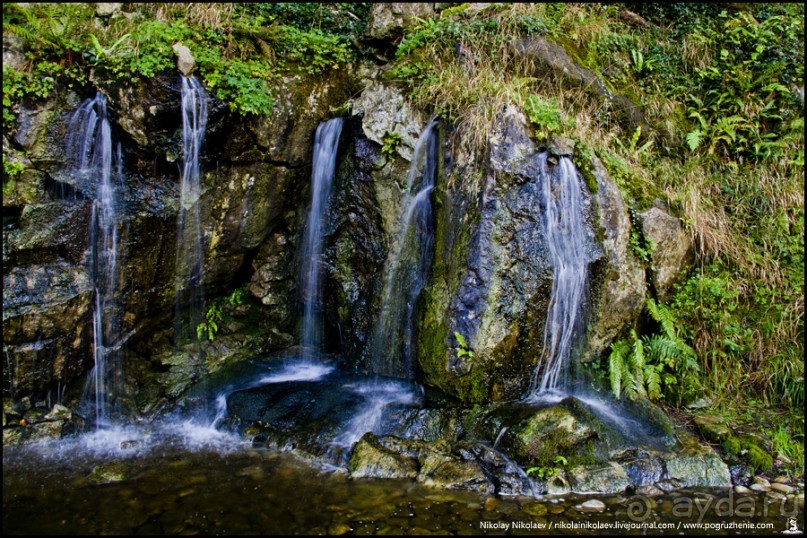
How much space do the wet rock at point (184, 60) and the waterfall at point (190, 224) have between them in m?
0.09

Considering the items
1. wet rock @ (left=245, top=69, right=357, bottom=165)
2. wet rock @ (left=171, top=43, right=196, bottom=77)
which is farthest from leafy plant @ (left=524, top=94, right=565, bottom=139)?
wet rock @ (left=171, top=43, right=196, bottom=77)

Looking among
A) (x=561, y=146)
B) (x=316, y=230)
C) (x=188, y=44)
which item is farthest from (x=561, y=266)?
(x=188, y=44)

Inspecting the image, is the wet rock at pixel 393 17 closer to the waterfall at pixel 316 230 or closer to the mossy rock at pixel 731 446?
the waterfall at pixel 316 230

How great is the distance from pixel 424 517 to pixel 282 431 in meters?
2.23

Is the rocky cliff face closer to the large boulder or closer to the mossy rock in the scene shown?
the large boulder

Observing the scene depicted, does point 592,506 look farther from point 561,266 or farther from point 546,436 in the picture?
point 561,266

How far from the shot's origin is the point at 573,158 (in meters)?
6.41

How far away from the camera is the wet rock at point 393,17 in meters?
8.16

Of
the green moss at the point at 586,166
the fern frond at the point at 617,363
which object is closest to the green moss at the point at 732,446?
the fern frond at the point at 617,363

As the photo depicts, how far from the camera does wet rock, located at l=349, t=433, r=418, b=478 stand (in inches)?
195

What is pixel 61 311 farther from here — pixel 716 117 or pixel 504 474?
pixel 716 117

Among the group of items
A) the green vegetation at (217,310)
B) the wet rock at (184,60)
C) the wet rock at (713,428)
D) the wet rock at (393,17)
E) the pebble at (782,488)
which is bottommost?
the pebble at (782,488)

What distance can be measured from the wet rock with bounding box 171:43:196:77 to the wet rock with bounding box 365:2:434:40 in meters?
2.95

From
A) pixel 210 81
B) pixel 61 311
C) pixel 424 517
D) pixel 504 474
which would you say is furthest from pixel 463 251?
pixel 61 311
